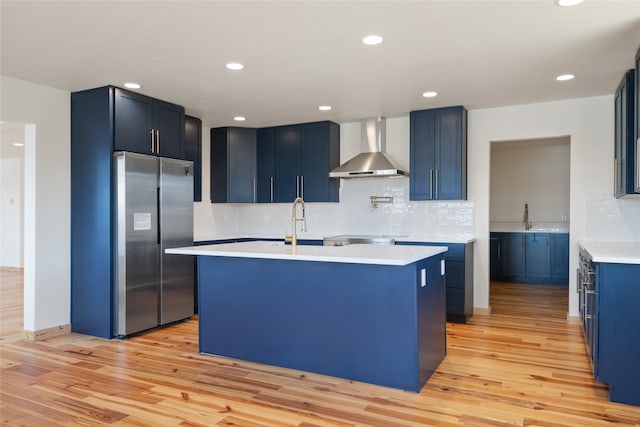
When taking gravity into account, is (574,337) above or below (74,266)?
below

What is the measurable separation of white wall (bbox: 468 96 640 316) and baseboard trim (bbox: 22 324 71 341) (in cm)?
444

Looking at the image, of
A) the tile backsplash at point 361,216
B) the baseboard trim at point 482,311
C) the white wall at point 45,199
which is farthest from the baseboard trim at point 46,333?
the baseboard trim at point 482,311

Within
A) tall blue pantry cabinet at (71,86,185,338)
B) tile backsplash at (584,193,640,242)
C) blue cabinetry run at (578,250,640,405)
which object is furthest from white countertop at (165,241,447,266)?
tile backsplash at (584,193,640,242)

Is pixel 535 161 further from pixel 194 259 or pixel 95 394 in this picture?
pixel 95 394

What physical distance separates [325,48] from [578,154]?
318 cm

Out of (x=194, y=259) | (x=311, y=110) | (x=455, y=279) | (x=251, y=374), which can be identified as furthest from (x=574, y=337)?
(x=194, y=259)

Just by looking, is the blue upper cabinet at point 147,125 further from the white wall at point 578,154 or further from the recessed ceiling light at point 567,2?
the recessed ceiling light at point 567,2

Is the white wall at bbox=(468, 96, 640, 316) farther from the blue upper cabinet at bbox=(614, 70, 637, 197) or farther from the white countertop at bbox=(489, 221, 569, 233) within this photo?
the white countertop at bbox=(489, 221, 569, 233)

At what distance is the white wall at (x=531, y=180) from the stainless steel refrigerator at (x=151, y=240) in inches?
221

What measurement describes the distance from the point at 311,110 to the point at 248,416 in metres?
3.62

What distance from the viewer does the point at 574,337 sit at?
4250 mm

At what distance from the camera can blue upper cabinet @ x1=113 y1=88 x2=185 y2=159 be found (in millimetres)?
4340

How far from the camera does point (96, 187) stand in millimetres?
4344

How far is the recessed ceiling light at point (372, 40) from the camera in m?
3.11
